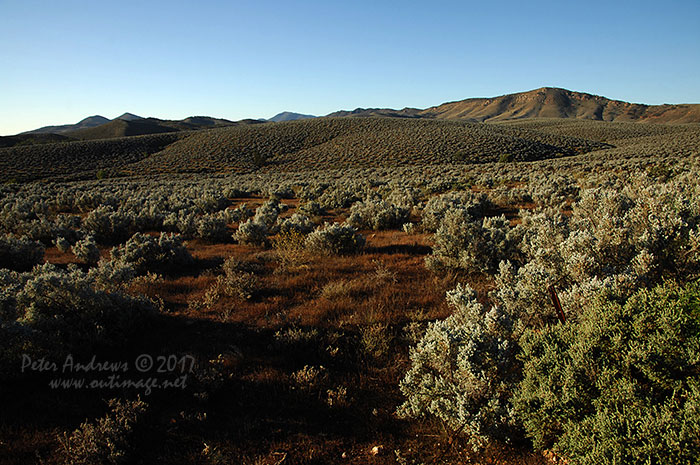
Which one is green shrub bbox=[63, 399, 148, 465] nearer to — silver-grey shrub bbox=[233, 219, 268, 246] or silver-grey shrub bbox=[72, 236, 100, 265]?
silver-grey shrub bbox=[72, 236, 100, 265]

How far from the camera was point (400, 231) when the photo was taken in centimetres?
1089

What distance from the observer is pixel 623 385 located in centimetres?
224

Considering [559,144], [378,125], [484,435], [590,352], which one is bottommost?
[484,435]

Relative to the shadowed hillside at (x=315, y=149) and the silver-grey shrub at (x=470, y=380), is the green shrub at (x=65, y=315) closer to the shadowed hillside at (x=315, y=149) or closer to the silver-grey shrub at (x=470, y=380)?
the silver-grey shrub at (x=470, y=380)

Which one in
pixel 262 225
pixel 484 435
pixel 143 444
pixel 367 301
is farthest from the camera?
pixel 262 225

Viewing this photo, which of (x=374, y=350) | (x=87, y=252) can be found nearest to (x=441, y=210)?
(x=374, y=350)

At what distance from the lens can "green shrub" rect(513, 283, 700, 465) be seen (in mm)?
1968

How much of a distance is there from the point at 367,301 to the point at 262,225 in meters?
5.66

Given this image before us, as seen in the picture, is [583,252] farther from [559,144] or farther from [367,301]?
[559,144]

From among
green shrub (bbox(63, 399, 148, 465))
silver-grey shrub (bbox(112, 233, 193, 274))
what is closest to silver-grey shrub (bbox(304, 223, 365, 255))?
silver-grey shrub (bbox(112, 233, 193, 274))

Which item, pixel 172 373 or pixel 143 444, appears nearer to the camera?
pixel 143 444

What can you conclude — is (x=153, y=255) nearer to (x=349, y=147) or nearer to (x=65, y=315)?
(x=65, y=315)

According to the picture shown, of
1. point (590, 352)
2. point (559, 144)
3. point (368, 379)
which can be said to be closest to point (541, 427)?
point (590, 352)

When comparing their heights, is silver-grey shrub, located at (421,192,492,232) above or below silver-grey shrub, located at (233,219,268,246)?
above
